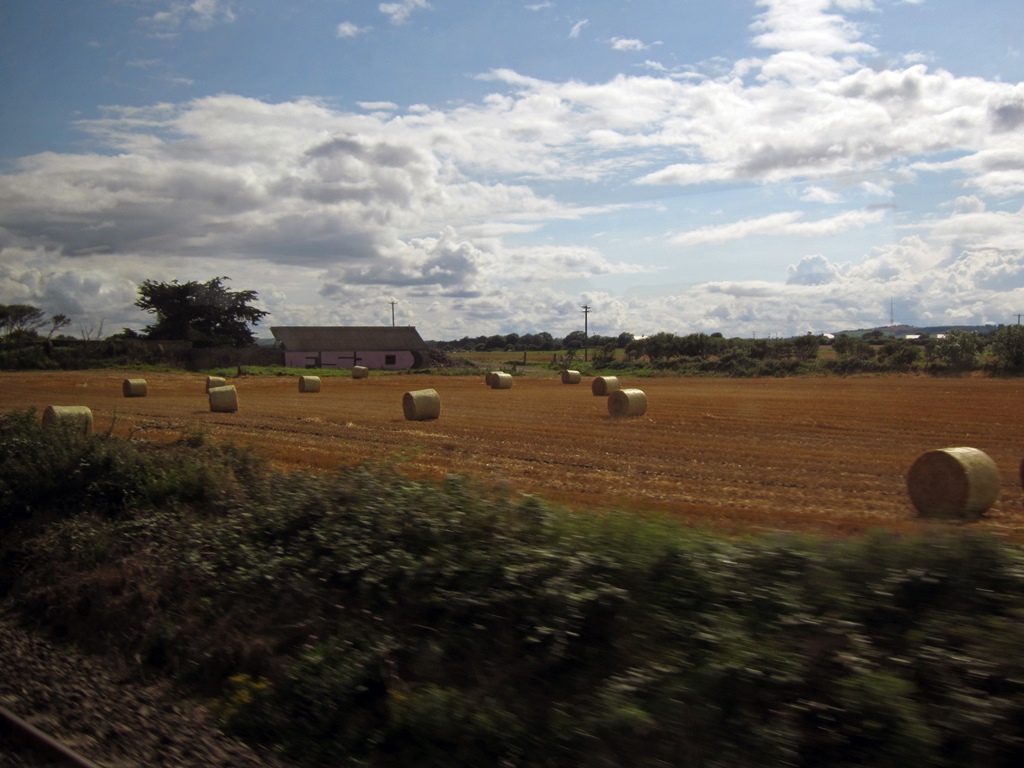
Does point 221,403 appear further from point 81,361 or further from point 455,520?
point 81,361

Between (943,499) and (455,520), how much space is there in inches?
357

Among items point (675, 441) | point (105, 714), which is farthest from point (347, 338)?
point (105, 714)

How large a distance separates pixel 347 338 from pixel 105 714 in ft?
273

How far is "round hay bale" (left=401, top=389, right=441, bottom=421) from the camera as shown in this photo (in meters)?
27.3

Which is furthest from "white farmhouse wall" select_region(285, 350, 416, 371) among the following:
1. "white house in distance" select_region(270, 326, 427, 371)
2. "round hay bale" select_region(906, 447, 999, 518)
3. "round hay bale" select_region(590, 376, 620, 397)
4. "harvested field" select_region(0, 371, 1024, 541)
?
"round hay bale" select_region(906, 447, 999, 518)

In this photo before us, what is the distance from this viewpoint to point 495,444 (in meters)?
20.3

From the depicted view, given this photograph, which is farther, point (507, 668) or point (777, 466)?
point (777, 466)

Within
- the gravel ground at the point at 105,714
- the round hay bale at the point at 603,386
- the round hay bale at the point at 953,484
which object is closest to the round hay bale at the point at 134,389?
the round hay bale at the point at 603,386

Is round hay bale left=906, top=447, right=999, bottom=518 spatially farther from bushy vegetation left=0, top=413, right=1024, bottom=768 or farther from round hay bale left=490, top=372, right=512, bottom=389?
round hay bale left=490, top=372, right=512, bottom=389

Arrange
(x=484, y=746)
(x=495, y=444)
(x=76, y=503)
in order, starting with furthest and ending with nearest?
(x=495, y=444), (x=76, y=503), (x=484, y=746)

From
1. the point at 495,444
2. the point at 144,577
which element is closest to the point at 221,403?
the point at 495,444

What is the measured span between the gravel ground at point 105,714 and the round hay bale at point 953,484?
10399mm

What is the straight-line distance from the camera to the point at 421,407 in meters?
27.4

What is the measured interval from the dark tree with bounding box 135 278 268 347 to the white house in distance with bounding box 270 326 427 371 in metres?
5.10
